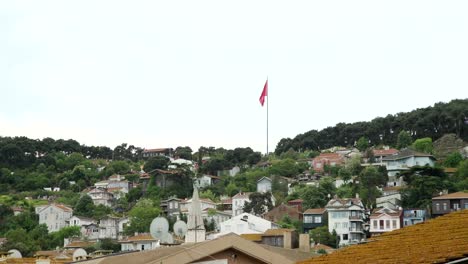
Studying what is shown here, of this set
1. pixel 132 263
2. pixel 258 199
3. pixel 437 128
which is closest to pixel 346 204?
pixel 258 199

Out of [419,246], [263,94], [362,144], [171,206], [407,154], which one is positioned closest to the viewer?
[419,246]

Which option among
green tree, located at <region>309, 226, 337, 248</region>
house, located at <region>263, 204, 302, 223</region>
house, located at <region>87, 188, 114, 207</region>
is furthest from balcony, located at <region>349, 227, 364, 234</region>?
house, located at <region>87, 188, 114, 207</region>

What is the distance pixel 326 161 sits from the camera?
170375 millimetres

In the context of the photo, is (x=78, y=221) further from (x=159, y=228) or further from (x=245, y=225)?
(x=159, y=228)

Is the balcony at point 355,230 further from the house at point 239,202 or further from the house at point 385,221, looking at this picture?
the house at point 239,202

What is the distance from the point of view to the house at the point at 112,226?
133000 mm

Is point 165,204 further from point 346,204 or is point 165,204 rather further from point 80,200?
point 346,204

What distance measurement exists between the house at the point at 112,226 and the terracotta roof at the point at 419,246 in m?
120

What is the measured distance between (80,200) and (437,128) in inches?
2460

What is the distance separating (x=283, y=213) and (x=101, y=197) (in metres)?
59.2

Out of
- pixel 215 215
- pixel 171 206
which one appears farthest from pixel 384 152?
pixel 215 215

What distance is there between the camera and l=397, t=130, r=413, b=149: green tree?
17225 cm

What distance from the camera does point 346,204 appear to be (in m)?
108

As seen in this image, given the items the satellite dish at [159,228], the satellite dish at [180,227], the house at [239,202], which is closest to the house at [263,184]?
the house at [239,202]
